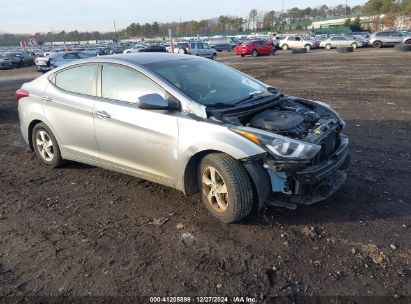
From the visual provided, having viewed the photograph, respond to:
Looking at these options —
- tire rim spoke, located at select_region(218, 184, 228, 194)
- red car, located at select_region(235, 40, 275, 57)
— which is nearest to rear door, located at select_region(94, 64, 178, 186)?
tire rim spoke, located at select_region(218, 184, 228, 194)

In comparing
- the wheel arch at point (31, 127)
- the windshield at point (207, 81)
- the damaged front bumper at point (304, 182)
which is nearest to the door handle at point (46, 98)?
the wheel arch at point (31, 127)

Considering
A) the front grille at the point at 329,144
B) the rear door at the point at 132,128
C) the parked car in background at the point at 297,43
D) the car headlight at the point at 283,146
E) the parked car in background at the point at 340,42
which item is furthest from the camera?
the parked car in background at the point at 297,43

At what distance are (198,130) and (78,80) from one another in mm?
2124

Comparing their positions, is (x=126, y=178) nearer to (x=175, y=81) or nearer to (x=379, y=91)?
(x=175, y=81)

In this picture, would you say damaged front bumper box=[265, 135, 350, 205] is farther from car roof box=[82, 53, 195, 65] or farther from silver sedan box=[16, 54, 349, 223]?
car roof box=[82, 53, 195, 65]

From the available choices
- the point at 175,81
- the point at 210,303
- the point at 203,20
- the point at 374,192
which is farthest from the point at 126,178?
the point at 203,20

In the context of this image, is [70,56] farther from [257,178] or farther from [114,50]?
[257,178]

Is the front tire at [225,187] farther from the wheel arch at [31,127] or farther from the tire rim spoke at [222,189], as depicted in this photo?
the wheel arch at [31,127]

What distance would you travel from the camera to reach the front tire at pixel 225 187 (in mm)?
3676

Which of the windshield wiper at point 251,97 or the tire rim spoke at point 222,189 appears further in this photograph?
Answer: the windshield wiper at point 251,97

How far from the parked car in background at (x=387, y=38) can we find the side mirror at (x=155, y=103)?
141 feet

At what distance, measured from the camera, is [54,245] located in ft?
12.1

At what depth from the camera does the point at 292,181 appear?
368 cm

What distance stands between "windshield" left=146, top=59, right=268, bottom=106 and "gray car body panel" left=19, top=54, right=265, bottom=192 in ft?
0.49
